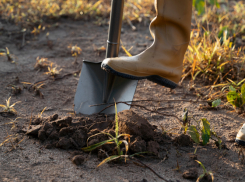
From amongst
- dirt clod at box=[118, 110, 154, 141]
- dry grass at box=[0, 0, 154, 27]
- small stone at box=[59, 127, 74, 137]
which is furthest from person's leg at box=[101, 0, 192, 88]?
dry grass at box=[0, 0, 154, 27]

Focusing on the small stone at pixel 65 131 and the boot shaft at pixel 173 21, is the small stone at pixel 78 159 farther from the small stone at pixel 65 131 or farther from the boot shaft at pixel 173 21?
the boot shaft at pixel 173 21

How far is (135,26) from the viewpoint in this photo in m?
3.80

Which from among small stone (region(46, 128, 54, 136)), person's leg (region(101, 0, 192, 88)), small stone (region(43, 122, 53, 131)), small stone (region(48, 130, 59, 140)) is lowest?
small stone (region(48, 130, 59, 140))

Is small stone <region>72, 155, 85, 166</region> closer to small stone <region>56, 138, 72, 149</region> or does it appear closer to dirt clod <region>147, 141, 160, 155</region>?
small stone <region>56, 138, 72, 149</region>

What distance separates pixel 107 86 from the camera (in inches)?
72.3

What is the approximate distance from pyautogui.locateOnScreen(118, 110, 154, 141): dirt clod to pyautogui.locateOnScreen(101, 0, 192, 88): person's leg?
0.33 metres

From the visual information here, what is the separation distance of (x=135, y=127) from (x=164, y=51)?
63 cm

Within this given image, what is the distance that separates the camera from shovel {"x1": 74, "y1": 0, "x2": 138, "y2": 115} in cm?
182

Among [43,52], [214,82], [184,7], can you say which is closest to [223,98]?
[214,82]

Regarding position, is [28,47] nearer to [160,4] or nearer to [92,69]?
[92,69]

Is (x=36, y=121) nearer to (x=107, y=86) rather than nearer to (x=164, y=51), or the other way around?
(x=107, y=86)

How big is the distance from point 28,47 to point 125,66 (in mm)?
1786

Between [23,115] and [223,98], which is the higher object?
[223,98]

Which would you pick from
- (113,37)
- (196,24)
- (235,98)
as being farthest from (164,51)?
(196,24)
